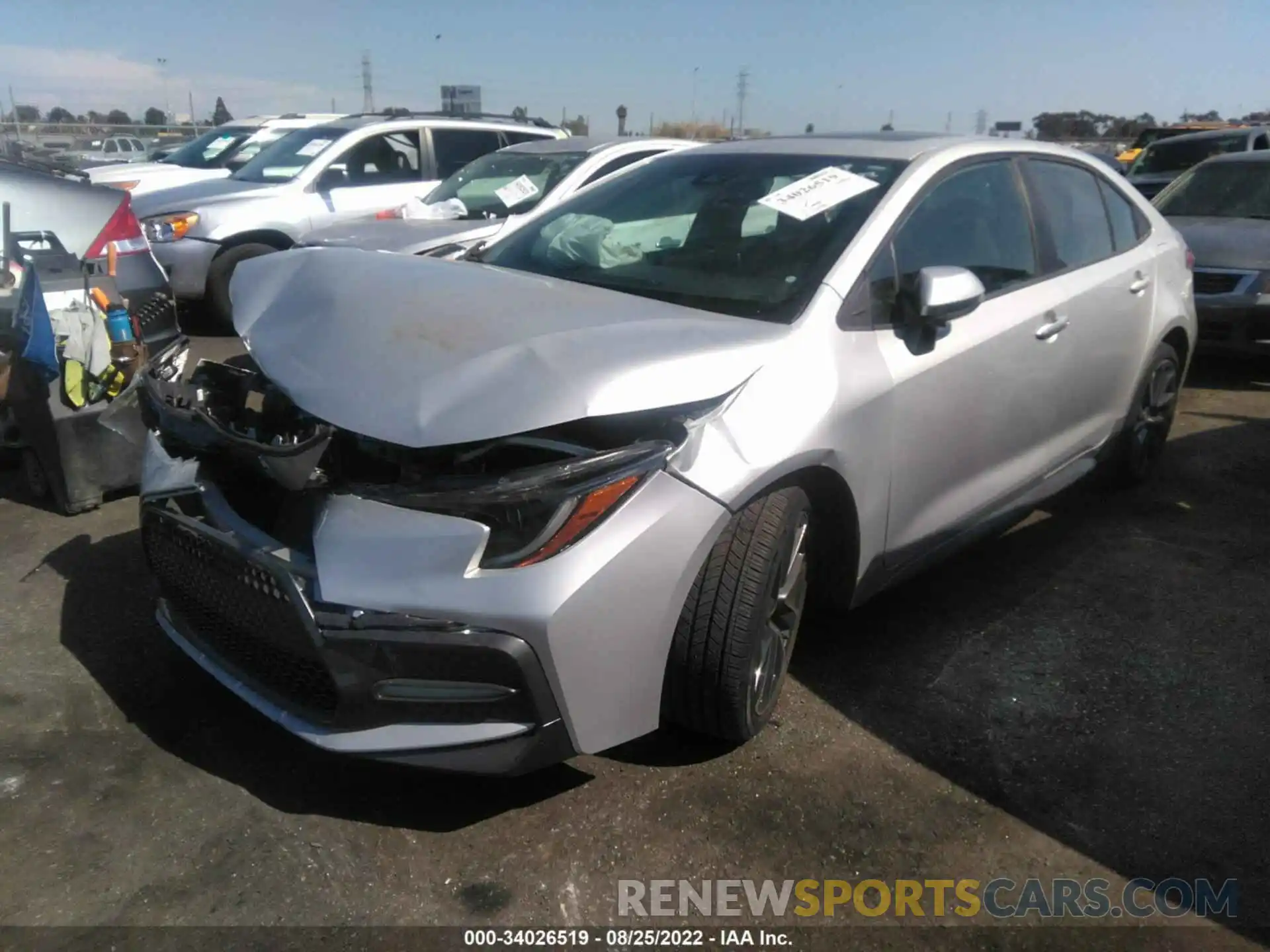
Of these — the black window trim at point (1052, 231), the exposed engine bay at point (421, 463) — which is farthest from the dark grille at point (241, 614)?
the black window trim at point (1052, 231)

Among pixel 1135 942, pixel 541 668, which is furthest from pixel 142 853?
pixel 1135 942

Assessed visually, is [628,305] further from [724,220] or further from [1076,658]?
[1076,658]

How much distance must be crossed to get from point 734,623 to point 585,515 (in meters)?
0.50

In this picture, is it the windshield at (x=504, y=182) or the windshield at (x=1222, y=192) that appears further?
the windshield at (x=1222, y=192)

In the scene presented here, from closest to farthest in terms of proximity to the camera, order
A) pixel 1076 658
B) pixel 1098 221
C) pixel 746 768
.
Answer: pixel 746 768 → pixel 1076 658 → pixel 1098 221

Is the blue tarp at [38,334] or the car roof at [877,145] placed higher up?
the car roof at [877,145]

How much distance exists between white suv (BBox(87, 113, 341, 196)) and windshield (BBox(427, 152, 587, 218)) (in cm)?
269

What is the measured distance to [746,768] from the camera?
8.95ft

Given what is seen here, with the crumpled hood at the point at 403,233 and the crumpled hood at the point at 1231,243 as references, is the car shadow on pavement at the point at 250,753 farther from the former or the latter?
the crumpled hood at the point at 1231,243

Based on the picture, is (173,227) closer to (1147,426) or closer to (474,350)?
(474,350)

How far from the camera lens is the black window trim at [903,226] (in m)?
2.88

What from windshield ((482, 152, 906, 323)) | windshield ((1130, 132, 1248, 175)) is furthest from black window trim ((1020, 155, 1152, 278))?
windshield ((1130, 132, 1248, 175))

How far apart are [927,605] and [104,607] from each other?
9.48 ft

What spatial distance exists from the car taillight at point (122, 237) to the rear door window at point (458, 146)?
14.2 feet
